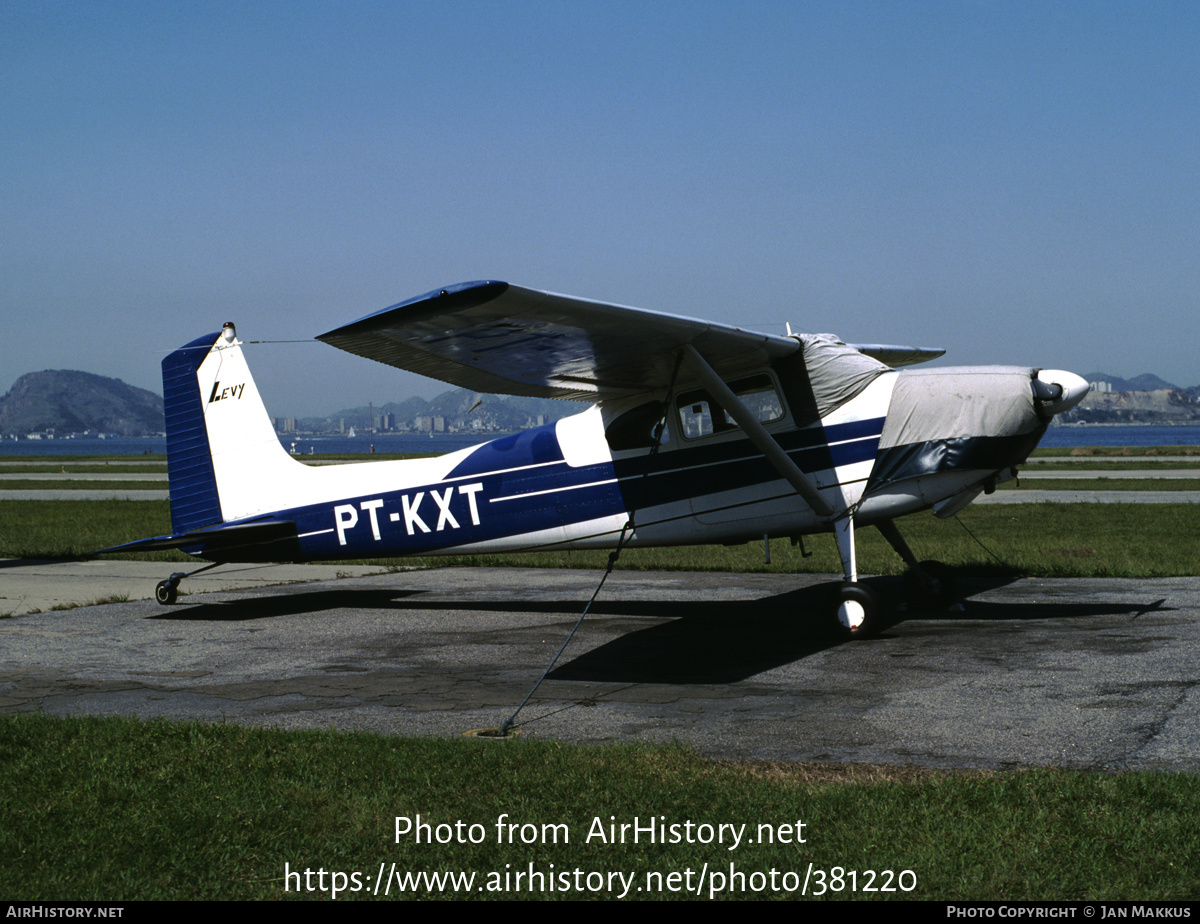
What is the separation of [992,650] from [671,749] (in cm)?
424

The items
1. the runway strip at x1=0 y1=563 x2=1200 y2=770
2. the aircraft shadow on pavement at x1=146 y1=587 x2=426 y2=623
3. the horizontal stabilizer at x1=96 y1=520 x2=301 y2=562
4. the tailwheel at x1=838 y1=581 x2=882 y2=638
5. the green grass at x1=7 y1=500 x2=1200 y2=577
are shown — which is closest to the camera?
the runway strip at x1=0 y1=563 x2=1200 y2=770

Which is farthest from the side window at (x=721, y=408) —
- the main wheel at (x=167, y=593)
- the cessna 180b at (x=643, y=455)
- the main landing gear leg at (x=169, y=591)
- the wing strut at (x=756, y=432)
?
the main wheel at (x=167, y=593)

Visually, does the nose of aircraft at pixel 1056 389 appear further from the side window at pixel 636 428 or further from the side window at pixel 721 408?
the side window at pixel 636 428

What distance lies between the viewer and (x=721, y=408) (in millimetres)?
10219

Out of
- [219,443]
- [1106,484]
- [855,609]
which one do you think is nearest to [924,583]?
[855,609]

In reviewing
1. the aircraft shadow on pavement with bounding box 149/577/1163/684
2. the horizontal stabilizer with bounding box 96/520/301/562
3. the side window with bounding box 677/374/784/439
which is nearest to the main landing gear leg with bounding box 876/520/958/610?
the aircraft shadow on pavement with bounding box 149/577/1163/684

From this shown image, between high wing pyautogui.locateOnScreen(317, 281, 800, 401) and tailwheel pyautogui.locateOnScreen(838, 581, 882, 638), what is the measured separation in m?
2.42

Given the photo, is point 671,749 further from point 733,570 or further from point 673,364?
point 733,570

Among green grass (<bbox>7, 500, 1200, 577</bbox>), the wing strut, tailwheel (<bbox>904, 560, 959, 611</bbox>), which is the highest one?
the wing strut

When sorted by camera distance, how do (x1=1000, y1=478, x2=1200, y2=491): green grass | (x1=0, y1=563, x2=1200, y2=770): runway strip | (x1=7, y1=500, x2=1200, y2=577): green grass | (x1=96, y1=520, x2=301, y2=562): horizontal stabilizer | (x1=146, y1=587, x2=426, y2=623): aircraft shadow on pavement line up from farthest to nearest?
(x1=1000, y1=478, x2=1200, y2=491): green grass → (x1=7, y1=500, x2=1200, y2=577): green grass → (x1=96, y1=520, x2=301, y2=562): horizontal stabilizer → (x1=146, y1=587, x2=426, y2=623): aircraft shadow on pavement → (x1=0, y1=563, x2=1200, y2=770): runway strip

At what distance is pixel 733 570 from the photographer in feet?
51.4

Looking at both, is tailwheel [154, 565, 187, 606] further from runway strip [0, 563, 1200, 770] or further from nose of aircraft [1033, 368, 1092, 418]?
nose of aircraft [1033, 368, 1092, 418]

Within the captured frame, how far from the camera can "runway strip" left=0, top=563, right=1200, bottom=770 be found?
619cm

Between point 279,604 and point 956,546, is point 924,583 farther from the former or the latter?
point 279,604
